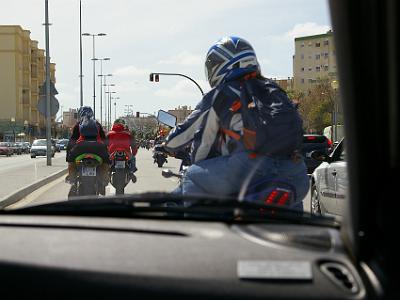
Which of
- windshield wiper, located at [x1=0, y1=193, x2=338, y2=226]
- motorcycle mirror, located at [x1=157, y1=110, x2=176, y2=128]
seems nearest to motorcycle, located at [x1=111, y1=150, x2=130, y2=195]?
motorcycle mirror, located at [x1=157, y1=110, x2=176, y2=128]

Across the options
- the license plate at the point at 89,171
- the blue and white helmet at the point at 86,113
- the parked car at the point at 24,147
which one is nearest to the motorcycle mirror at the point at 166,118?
the license plate at the point at 89,171

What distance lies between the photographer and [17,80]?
306 ft

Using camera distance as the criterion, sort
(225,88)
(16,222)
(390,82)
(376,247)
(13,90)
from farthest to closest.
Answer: (13,90), (225,88), (16,222), (390,82), (376,247)

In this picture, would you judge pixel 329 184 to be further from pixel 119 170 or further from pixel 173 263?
pixel 173 263

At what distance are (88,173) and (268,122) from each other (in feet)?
19.9

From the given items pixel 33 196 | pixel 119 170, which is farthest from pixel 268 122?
pixel 33 196

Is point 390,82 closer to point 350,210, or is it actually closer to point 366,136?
point 366,136

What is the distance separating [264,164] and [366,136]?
1.30m

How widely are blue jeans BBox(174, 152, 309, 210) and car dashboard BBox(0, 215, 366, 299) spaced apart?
3.77 feet

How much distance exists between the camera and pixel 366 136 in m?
2.19

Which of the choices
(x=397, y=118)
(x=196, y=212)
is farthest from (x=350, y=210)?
(x=196, y=212)

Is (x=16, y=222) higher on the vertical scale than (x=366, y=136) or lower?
lower

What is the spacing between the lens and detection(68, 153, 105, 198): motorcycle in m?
9.22

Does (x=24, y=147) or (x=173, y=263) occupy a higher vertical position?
(x=173, y=263)
